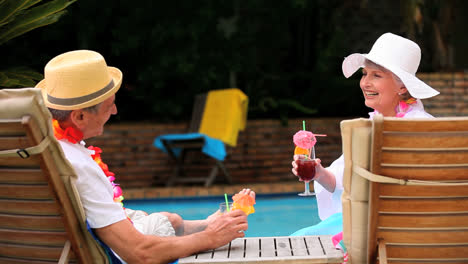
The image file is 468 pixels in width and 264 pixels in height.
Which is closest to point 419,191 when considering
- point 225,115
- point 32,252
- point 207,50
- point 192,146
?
point 32,252

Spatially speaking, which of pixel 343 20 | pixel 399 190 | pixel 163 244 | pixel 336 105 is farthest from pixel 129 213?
pixel 343 20

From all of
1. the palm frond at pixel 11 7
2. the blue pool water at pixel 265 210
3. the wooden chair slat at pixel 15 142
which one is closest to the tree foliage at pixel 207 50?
the blue pool water at pixel 265 210

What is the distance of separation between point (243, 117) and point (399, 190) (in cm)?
632

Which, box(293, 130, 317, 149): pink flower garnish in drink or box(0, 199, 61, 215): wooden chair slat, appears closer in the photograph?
box(0, 199, 61, 215): wooden chair slat

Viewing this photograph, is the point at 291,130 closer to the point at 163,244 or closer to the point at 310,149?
the point at 310,149

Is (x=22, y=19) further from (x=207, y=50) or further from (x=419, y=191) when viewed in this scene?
(x=207, y=50)

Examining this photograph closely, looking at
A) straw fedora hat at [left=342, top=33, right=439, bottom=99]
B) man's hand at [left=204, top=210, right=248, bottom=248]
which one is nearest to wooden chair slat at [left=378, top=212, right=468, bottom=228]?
man's hand at [left=204, top=210, right=248, bottom=248]

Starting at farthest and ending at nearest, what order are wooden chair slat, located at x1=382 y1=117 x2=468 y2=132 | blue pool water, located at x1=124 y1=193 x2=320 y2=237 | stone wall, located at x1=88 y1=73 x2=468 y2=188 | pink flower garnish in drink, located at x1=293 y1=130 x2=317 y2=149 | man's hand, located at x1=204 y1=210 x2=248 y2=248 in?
stone wall, located at x1=88 y1=73 x2=468 y2=188, blue pool water, located at x1=124 y1=193 x2=320 y2=237, pink flower garnish in drink, located at x1=293 y1=130 x2=317 y2=149, man's hand, located at x1=204 y1=210 x2=248 y2=248, wooden chair slat, located at x1=382 y1=117 x2=468 y2=132

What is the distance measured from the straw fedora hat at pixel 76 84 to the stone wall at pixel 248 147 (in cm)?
651

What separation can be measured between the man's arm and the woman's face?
3.15 feet

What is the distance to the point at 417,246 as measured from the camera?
181 centimetres

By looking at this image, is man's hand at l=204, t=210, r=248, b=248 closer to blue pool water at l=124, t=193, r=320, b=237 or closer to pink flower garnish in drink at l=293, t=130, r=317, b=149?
pink flower garnish in drink at l=293, t=130, r=317, b=149

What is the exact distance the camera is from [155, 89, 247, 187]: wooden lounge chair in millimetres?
7637

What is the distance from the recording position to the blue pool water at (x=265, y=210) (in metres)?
6.07
